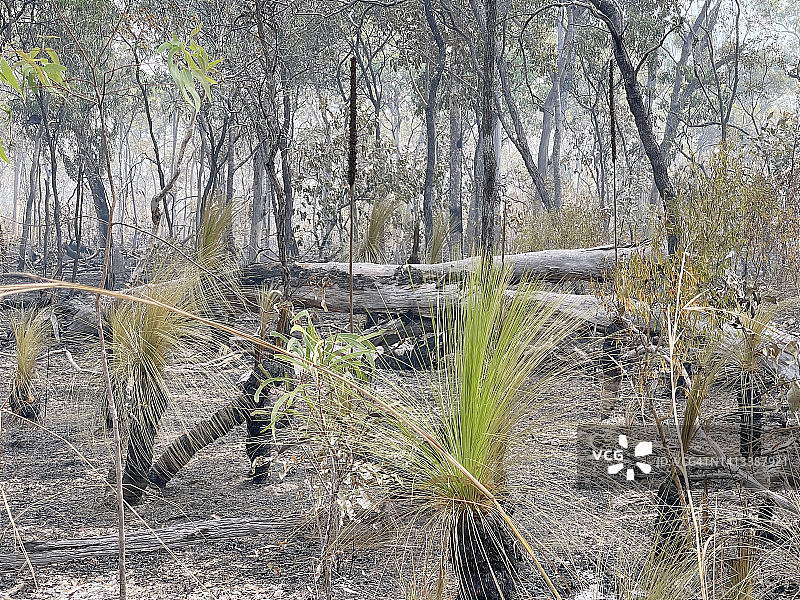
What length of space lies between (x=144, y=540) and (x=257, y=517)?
20.4 inches

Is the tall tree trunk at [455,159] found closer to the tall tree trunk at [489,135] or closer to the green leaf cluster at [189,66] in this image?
the tall tree trunk at [489,135]

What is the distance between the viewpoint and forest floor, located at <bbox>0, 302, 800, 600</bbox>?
1.99 m

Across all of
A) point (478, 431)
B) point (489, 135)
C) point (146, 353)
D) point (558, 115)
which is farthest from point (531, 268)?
point (558, 115)

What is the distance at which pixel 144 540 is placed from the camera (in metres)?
2.89

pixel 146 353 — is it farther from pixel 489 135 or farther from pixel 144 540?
pixel 489 135

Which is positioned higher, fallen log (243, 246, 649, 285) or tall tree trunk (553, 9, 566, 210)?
tall tree trunk (553, 9, 566, 210)

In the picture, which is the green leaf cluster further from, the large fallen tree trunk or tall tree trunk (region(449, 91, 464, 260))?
tall tree trunk (region(449, 91, 464, 260))

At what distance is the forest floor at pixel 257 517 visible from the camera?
6.54 feet

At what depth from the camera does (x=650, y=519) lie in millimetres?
2674

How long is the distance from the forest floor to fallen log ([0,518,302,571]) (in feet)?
0.13

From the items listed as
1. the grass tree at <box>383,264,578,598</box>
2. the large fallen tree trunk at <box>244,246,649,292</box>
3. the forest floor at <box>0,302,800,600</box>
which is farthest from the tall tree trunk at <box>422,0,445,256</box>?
the grass tree at <box>383,264,578,598</box>

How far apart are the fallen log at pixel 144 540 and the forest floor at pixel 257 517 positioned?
0.13 feet

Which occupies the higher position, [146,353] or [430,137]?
[430,137]

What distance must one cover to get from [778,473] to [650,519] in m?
0.49
